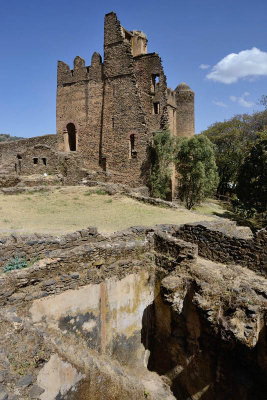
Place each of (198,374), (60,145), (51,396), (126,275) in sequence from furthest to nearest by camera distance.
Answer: (60,145), (126,275), (198,374), (51,396)

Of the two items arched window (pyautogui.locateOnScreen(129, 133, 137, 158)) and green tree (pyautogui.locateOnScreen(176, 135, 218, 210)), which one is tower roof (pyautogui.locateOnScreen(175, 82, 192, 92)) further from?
arched window (pyautogui.locateOnScreen(129, 133, 137, 158))

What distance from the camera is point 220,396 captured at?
20.0 feet

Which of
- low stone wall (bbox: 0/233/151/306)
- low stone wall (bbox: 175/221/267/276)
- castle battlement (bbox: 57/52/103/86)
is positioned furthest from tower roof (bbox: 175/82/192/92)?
low stone wall (bbox: 0/233/151/306)

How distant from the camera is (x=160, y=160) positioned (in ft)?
69.0

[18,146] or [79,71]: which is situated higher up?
[79,71]

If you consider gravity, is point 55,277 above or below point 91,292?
above

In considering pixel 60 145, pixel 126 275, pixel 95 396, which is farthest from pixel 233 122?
pixel 95 396

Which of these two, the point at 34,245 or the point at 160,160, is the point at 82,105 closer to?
the point at 160,160

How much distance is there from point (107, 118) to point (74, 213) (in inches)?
402

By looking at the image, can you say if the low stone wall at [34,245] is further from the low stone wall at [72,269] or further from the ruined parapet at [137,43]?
the ruined parapet at [137,43]

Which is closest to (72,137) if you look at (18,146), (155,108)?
(18,146)

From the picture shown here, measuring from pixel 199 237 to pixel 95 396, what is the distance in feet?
18.5

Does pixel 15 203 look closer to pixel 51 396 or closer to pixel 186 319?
pixel 186 319

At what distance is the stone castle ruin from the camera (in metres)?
20.7
